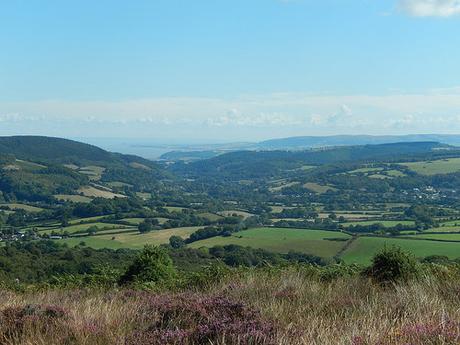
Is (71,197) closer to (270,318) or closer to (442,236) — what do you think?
(442,236)

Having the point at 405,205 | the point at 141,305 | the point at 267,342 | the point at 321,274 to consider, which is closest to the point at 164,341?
the point at 267,342

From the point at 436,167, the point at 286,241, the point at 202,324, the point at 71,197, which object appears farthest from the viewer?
the point at 436,167

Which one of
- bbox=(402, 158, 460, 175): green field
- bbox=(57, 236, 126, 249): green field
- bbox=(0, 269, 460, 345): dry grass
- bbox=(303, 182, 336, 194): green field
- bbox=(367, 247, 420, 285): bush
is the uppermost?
bbox=(0, 269, 460, 345): dry grass

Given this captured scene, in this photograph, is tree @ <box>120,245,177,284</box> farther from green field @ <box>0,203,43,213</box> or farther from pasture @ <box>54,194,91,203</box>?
pasture @ <box>54,194,91,203</box>

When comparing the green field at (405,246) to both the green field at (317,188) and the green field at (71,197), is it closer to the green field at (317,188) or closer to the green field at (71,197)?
the green field at (71,197)

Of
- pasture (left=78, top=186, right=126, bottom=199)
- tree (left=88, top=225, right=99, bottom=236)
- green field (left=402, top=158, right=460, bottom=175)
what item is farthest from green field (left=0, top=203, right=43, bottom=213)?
green field (left=402, top=158, right=460, bottom=175)

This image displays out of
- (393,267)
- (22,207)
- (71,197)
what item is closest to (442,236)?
(393,267)
